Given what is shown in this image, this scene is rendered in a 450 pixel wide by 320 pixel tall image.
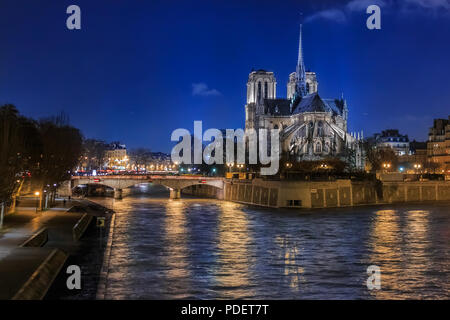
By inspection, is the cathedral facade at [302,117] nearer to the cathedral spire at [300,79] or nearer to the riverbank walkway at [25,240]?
the cathedral spire at [300,79]

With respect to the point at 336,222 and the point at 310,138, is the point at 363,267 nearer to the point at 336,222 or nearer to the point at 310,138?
the point at 336,222

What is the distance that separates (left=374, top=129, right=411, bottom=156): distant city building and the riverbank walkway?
100936mm

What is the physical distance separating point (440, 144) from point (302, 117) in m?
27.8

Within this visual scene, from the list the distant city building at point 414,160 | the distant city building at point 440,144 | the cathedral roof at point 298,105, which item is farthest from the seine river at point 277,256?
the cathedral roof at point 298,105

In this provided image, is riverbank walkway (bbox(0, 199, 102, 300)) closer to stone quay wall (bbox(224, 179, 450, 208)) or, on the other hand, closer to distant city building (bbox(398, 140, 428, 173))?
stone quay wall (bbox(224, 179, 450, 208))

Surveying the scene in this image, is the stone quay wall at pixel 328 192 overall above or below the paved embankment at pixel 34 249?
above

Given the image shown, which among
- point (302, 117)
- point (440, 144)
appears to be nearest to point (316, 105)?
point (302, 117)

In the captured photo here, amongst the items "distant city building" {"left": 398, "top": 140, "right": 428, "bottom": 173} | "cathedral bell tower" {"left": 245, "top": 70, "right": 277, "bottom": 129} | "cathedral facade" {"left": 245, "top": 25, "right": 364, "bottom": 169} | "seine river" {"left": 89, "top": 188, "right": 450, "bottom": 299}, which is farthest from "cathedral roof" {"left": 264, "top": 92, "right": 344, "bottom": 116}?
"seine river" {"left": 89, "top": 188, "right": 450, "bottom": 299}

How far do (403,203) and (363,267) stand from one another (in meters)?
48.2

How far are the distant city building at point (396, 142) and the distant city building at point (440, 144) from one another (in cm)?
2273

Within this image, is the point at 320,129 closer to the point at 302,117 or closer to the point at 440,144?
the point at 302,117

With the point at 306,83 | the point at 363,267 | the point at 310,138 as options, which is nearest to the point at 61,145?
the point at 363,267

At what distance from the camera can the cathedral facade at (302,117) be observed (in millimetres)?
112688

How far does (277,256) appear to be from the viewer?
33688mm
